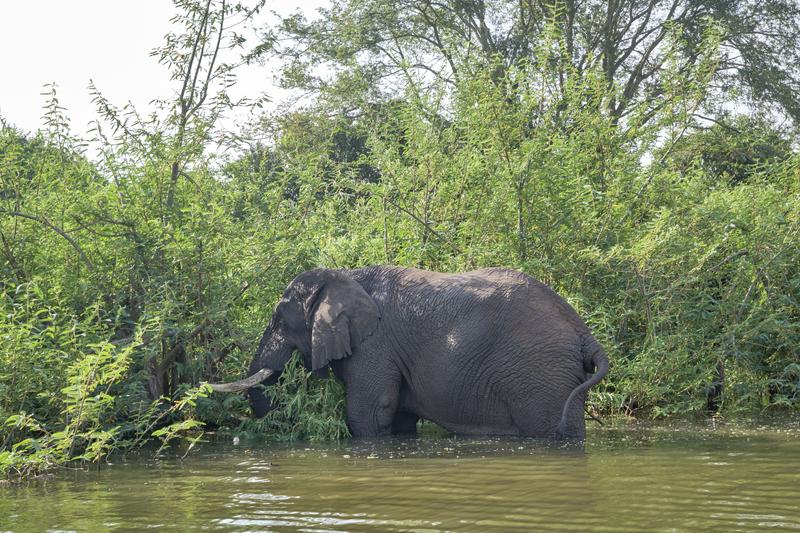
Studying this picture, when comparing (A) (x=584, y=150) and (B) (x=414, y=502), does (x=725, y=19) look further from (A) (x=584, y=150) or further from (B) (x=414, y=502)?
(B) (x=414, y=502)

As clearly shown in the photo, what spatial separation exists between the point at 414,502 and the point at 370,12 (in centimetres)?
2461

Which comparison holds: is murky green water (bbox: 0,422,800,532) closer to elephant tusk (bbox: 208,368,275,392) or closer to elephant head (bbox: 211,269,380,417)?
elephant tusk (bbox: 208,368,275,392)

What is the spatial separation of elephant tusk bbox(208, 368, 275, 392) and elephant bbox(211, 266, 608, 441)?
1 centimetres

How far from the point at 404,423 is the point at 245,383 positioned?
153 centimetres

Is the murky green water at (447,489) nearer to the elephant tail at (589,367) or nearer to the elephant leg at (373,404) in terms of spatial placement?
the elephant tail at (589,367)

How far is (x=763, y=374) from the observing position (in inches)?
453

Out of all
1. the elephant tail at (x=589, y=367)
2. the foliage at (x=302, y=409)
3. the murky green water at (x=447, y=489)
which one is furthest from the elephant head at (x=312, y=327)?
the elephant tail at (x=589, y=367)

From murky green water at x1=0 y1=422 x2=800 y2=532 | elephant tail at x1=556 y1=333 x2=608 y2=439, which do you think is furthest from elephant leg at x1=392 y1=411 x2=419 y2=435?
elephant tail at x1=556 y1=333 x2=608 y2=439

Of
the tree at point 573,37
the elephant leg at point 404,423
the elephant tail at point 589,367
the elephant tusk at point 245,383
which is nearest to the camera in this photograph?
the elephant tail at point 589,367

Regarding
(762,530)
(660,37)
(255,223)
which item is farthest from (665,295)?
(660,37)

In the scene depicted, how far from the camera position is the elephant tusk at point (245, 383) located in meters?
9.47

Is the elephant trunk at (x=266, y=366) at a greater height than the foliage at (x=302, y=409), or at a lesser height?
greater

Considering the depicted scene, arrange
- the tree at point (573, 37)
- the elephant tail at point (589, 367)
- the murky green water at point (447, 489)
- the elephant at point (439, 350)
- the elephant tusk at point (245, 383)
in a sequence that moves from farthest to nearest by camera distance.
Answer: the tree at point (573, 37), the elephant tusk at point (245, 383), the elephant at point (439, 350), the elephant tail at point (589, 367), the murky green water at point (447, 489)

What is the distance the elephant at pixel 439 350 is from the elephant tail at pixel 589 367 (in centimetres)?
1
